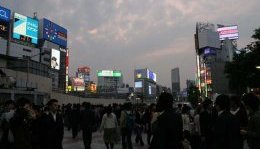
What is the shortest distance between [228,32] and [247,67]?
198ft

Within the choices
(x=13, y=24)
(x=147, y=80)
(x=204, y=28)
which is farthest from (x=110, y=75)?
(x=13, y=24)

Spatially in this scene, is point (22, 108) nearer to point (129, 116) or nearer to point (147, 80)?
point (129, 116)

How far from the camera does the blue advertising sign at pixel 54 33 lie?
102 meters

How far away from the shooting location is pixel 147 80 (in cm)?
15738

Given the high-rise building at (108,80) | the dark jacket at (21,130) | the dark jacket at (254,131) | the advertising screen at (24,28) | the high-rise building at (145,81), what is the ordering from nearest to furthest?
the dark jacket at (254,131)
the dark jacket at (21,130)
the advertising screen at (24,28)
the high-rise building at (108,80)
the high-rise building at (145,81)

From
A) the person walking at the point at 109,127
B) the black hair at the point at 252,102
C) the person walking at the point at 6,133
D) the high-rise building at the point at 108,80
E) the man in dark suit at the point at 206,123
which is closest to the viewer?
the black hair at the point at 252,102

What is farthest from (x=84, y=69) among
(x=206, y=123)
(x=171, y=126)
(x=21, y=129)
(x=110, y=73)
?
(x=171, y=126)

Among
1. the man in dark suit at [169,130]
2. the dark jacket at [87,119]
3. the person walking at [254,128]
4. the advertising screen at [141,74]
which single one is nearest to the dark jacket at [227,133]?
the person walking at [254,128]

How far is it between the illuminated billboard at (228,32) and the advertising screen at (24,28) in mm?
54951

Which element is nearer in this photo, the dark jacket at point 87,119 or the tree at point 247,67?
the dark jacket at point 87,119

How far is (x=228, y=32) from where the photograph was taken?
10475cm

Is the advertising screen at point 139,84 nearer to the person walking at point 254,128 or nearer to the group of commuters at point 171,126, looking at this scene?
the group of commuters at point 171,126

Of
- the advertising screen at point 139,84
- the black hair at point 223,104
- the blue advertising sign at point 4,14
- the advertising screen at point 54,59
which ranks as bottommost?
the black hair at point 223,104

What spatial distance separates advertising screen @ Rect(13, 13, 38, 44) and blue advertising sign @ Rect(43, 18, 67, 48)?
19783 mm
